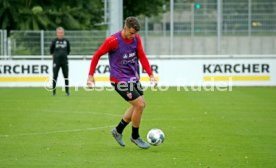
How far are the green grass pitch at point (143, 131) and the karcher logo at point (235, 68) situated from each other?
4.64m

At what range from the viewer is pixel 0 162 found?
10.2 meters

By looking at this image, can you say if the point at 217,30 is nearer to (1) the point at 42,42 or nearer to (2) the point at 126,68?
(1) the point at 42,42

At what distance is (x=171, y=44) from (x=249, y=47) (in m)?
3.43

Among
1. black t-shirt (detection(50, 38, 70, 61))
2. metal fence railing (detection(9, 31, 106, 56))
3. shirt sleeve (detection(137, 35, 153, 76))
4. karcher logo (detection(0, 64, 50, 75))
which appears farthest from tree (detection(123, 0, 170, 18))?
shirt sleeve (detection(137, 35, 153, 76))

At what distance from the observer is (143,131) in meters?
13.9

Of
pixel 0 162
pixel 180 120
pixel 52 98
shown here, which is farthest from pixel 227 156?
pixel 52 98

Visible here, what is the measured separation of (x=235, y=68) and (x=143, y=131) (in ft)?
48.3

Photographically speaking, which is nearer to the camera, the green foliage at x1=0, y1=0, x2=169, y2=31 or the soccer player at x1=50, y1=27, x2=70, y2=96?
the soccer player at x1=50, y1=27, x2=70, y2=96

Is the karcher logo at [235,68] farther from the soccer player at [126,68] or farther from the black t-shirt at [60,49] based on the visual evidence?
the soccer player at [126,68]

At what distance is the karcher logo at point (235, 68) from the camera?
A: 92.0 feet

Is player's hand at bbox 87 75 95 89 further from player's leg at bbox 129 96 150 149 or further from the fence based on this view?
the fence

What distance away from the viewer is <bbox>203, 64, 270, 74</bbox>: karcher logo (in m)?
28.0

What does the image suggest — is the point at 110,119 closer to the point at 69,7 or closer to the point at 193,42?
the point at 193,42

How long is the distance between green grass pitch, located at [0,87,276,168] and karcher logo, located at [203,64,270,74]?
4.64 m
